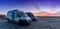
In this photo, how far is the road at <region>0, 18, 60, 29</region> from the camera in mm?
1264

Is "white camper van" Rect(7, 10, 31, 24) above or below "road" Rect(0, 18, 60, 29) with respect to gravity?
above

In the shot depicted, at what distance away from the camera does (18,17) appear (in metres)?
Result: 1.25

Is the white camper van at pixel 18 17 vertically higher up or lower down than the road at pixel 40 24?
higher up

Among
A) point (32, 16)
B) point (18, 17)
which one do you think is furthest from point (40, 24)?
point (18, 17)

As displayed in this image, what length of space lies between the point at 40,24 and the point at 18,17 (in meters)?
0.26

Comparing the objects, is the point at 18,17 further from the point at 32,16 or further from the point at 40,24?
the point at 40,24

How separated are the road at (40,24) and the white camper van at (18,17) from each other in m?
0.05

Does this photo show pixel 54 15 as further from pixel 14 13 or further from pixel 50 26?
pixel 14 13

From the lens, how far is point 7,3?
4.20 ft

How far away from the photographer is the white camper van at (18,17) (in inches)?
48.6

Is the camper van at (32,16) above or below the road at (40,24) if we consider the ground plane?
above

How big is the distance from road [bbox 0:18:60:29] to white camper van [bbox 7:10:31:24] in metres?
0.05

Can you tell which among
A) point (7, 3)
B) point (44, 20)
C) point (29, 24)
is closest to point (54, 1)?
point (44, 20)

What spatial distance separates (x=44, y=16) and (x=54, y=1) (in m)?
0.21
